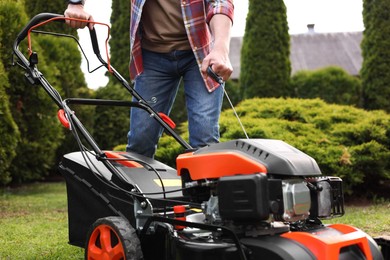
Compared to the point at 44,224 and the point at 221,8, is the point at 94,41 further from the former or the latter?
the point at 44,224

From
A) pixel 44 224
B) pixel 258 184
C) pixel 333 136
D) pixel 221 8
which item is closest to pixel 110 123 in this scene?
pixel 333 136

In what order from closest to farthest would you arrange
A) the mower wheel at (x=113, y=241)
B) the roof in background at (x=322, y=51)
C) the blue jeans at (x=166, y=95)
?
the mower wheel at (x=113, y=241), the blue jeans at (x=166, y=95), the roof in background at (x=322, y=51)

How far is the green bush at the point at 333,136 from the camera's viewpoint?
16.8ft

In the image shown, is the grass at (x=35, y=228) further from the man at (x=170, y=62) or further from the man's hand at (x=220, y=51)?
the man's hand at (x=220, y=51)

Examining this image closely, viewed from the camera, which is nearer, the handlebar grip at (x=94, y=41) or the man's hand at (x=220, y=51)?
the man's hand at (x=220, y=51)

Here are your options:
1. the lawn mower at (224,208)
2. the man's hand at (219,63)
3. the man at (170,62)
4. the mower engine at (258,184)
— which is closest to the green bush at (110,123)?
the man at (170,62)

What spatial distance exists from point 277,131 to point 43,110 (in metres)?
3.09

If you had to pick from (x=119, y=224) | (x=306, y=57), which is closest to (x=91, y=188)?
(x=119, y=224)

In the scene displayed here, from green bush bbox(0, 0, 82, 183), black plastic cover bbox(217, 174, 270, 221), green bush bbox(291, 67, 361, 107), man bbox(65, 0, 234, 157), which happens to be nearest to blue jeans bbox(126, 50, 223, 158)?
man bbox(65, 0, 234, 157)

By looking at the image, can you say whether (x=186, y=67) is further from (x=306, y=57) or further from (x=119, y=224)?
(x=306, y=57)

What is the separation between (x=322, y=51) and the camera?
2300 cm

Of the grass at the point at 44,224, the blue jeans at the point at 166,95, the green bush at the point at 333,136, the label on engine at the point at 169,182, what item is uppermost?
the blue jeans at the point at 166,95

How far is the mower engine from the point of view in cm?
165

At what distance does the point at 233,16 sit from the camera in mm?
2295
